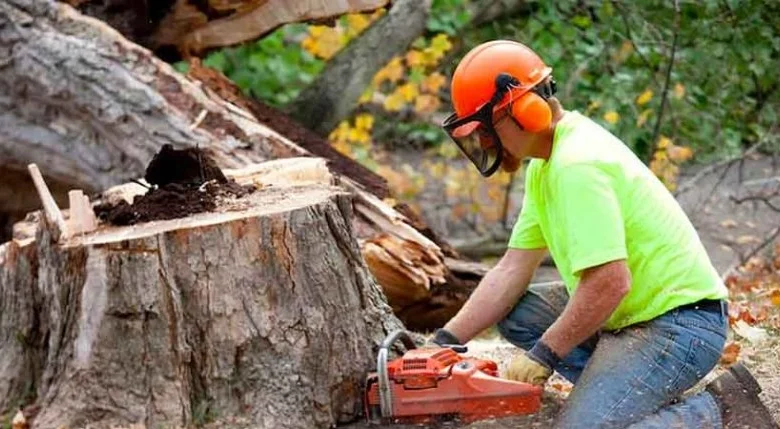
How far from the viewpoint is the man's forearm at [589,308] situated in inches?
147

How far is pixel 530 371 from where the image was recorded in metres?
3.93

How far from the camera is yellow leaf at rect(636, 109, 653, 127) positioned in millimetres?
9039

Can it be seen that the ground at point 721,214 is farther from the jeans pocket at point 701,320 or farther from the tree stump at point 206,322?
the tree stump at point 206,322

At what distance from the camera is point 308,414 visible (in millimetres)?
4137

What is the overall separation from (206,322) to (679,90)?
5.63 m

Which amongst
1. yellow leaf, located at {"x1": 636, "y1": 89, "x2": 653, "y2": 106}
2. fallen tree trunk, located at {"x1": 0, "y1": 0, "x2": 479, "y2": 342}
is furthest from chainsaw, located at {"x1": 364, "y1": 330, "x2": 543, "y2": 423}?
yellow leaf, located at {"x1": 636, "y1": 89, "x2": 653, "y2": 106}

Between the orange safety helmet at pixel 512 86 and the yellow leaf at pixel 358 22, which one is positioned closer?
the orange safety helmet at pixel 512 86

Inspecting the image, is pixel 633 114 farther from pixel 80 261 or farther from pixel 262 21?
pixel 80 261

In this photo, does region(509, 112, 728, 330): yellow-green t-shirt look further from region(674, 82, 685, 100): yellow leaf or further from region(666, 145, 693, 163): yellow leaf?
region(674, 82, 685, 100): yellow leaf

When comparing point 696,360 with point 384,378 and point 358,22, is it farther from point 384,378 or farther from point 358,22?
point 358,22

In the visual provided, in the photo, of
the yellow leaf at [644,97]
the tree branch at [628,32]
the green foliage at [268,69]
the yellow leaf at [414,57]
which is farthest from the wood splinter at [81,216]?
the green foliage at [268,69]

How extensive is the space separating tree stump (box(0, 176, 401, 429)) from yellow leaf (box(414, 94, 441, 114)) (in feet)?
20.3

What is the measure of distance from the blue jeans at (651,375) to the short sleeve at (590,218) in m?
0.36

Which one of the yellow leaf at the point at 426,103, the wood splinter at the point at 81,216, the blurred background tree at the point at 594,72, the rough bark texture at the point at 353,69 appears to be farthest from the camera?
the yellow leaf at the point at 426,103
